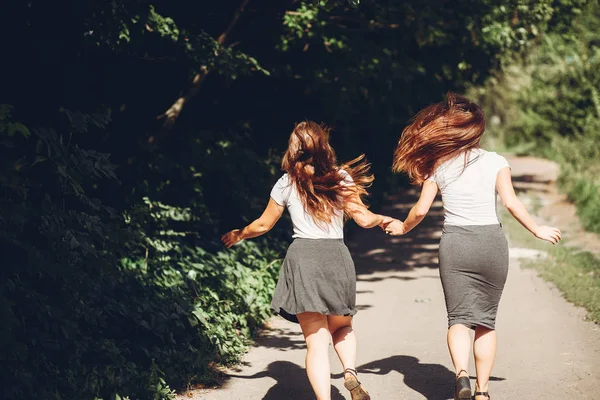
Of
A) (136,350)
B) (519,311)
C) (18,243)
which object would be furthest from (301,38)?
(18,243)

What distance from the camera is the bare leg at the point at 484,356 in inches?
208

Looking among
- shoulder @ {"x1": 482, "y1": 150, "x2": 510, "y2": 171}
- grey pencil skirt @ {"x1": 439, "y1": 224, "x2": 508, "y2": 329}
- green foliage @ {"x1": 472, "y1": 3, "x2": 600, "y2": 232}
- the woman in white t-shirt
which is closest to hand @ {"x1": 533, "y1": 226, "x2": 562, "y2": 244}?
grey pencil skirt @ {"x1": 439, "y1": 224, "x2": 508, "y2": 329}

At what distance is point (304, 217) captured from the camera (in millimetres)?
5176

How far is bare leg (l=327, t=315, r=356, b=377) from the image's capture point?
5.33 metres

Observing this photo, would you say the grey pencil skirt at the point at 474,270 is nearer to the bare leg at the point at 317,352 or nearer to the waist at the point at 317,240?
the waist at the point at 317,240

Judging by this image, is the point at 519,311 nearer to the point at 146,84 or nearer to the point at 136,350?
the point at 136,350

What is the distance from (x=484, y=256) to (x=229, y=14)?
23.1ft

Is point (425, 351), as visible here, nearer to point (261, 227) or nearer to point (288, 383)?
point (288, 383)

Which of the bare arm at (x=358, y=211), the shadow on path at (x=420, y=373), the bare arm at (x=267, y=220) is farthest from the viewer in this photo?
the shadow on path at (x=420, y=373)

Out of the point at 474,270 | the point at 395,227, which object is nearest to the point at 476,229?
the point at 474,270

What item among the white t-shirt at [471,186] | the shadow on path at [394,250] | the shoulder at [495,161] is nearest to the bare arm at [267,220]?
the white t-shirt at [471,186]

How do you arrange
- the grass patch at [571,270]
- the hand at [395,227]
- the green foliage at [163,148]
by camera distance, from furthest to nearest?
the grass patch at [571,270] → the hand at [395,227] → the green foliage at [163,148]

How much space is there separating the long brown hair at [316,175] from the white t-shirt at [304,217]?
3 cm

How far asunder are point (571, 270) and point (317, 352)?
6.77m
